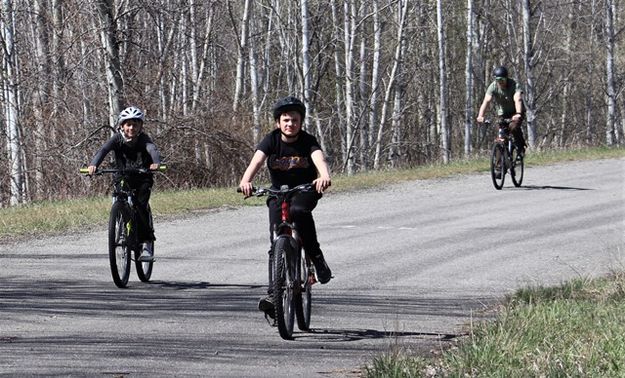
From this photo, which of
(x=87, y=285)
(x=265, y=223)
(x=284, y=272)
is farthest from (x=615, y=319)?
(x=265, y=223)

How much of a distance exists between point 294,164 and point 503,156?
12.7m

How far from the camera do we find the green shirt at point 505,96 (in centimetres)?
2178

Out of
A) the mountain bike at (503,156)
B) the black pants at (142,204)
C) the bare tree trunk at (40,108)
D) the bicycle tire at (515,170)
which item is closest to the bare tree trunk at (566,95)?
the bare tree trunk at (40,108)

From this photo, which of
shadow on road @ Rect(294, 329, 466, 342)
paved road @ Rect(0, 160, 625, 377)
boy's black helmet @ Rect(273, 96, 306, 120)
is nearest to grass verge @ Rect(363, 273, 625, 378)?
shadow on road @ Rect(294, 329, 466, 342)

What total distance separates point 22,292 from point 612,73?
37.5 metres

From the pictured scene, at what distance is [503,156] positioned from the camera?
21906mm

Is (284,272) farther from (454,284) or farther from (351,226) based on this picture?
(351,226)

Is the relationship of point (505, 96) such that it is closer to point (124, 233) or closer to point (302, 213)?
point (124, 233)

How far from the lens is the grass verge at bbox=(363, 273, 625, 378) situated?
7559 millimetres

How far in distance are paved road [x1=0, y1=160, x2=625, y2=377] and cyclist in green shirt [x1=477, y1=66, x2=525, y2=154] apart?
4.07 ft

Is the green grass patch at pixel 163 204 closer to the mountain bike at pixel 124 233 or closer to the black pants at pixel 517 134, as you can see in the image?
the black pants at pixel 517 134

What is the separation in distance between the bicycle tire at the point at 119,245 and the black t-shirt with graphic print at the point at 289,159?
2.81 meters

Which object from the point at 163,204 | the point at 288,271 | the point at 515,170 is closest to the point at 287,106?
the point at 288,271

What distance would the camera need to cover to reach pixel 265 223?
1761 centimetres
